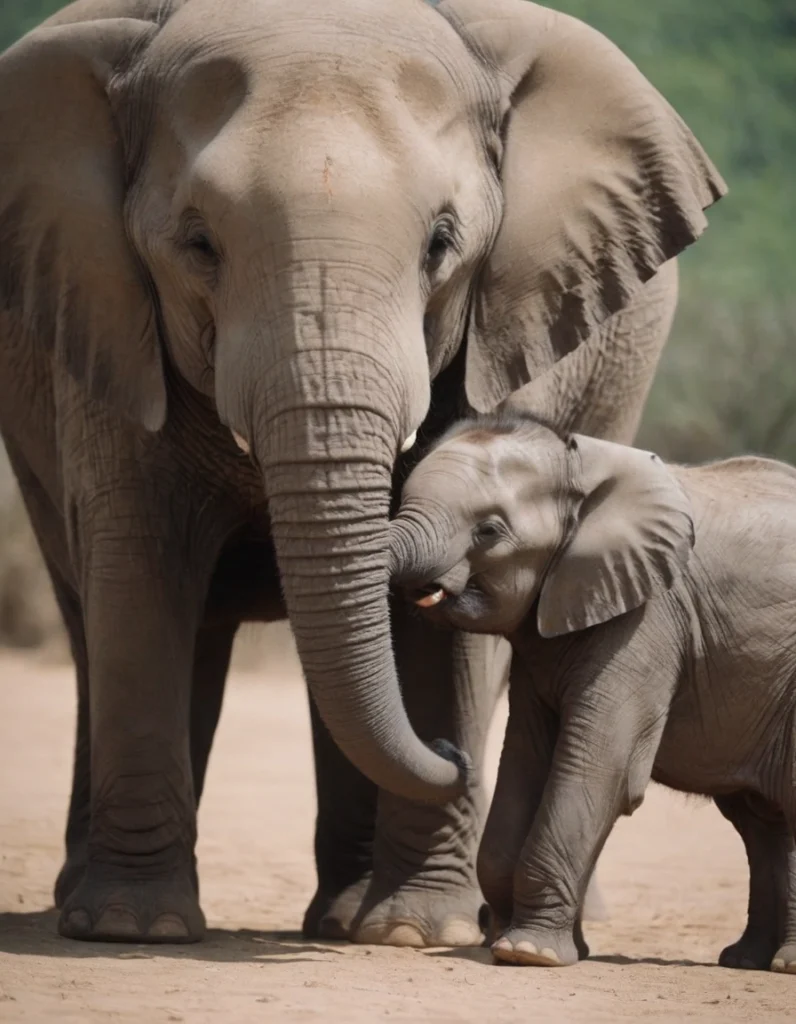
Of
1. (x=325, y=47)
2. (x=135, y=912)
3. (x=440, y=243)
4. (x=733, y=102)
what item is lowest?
(x=135, y=912)

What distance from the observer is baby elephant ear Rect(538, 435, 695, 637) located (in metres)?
6.00

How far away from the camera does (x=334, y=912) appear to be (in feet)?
24.1

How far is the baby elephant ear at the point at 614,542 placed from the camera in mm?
6000

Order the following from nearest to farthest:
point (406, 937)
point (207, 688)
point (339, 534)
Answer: point (339, 534) → point (406, 937) → point (207, 688)

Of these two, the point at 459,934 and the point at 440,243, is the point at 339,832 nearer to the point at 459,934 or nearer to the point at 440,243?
the point at 459,934

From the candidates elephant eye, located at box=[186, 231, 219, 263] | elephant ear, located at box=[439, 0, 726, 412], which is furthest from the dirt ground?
elephant eye, located at box=[186, 231, 219, 263]

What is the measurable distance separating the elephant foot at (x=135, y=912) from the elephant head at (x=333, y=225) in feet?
3.40

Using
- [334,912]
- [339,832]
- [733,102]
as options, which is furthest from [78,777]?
[733,102]

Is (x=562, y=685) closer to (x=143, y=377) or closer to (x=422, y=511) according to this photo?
(x=422, y=511)

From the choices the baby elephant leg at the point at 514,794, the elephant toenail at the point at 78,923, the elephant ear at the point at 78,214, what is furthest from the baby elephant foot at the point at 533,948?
the elephant ear at the point at 78,214

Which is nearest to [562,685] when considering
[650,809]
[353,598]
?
[353,598]

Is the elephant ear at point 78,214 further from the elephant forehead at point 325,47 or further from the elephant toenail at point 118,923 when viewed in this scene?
the elephant toenail at point 118,923

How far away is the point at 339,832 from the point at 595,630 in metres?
1.78

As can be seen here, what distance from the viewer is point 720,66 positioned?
36.2m
